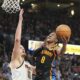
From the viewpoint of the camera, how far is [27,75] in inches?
191

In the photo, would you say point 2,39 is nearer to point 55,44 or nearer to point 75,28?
point 75,28

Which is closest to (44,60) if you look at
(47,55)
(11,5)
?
(47,55)

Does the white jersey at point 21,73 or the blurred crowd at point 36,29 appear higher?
the white jersey at point 21,73

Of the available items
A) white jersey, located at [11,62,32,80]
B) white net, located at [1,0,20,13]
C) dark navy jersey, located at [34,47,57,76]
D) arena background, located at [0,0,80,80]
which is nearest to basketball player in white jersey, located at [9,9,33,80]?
white jersey, located at [11,62,32,80]

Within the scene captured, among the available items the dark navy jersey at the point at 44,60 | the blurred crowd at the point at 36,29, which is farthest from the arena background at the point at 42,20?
the dark navy jersey at the point at 44,60

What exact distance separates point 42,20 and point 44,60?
49.2 feet

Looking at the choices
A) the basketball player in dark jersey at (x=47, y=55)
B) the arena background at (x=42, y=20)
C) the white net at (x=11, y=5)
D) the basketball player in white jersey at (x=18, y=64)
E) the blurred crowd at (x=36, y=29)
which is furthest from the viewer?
the arena background at (x=42, y=20)

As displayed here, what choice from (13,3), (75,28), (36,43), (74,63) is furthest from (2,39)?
(13,3)

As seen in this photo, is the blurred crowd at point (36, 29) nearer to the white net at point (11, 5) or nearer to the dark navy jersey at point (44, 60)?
the white net at point (11, 5)

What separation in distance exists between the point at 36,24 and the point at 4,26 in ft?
5.49

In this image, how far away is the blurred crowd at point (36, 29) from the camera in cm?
1538

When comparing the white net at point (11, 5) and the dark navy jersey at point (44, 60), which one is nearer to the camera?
the dark navy jersey at point (44, 60)

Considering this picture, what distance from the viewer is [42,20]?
2006cm

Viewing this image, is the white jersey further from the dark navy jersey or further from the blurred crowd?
the blurred crowd
